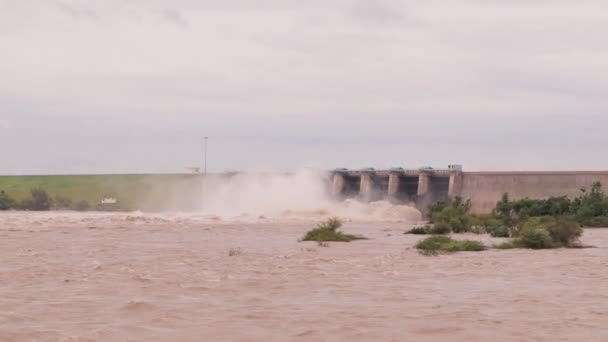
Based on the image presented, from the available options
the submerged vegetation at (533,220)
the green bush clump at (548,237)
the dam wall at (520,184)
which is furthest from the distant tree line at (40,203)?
the green bush clump at (548,237)

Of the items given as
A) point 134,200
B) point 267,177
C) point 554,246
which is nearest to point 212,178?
point 267,177

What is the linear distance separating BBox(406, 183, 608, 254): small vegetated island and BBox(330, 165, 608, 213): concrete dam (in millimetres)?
1266

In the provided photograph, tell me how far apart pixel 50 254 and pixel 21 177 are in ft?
297

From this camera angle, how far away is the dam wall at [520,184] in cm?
5434

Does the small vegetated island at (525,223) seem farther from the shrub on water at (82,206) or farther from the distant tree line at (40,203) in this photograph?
the distant tree line at (40,203)

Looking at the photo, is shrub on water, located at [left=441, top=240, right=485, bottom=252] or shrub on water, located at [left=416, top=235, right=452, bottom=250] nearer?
shrub on water, located at [left=441, top=240, right=485, bottom=252]

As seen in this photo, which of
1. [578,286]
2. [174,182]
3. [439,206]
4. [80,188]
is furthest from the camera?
[80,188]

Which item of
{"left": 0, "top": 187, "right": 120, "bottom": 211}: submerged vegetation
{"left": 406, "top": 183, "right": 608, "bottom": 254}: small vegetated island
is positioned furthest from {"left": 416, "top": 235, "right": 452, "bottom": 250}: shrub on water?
{"left": 0, "top": 187, "right": 120, "bottom": 211}: submerged vegetation

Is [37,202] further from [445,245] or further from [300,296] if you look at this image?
[300,296]

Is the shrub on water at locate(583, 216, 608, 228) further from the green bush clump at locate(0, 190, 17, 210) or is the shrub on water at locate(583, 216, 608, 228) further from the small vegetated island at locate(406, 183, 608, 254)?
the green bush clump at locate(0, 190, 17, 210)

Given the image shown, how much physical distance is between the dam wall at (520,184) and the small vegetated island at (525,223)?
998mm

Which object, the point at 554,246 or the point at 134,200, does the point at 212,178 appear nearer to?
the point at 134,200

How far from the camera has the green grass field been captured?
80.5m

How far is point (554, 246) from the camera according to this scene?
24406mm
